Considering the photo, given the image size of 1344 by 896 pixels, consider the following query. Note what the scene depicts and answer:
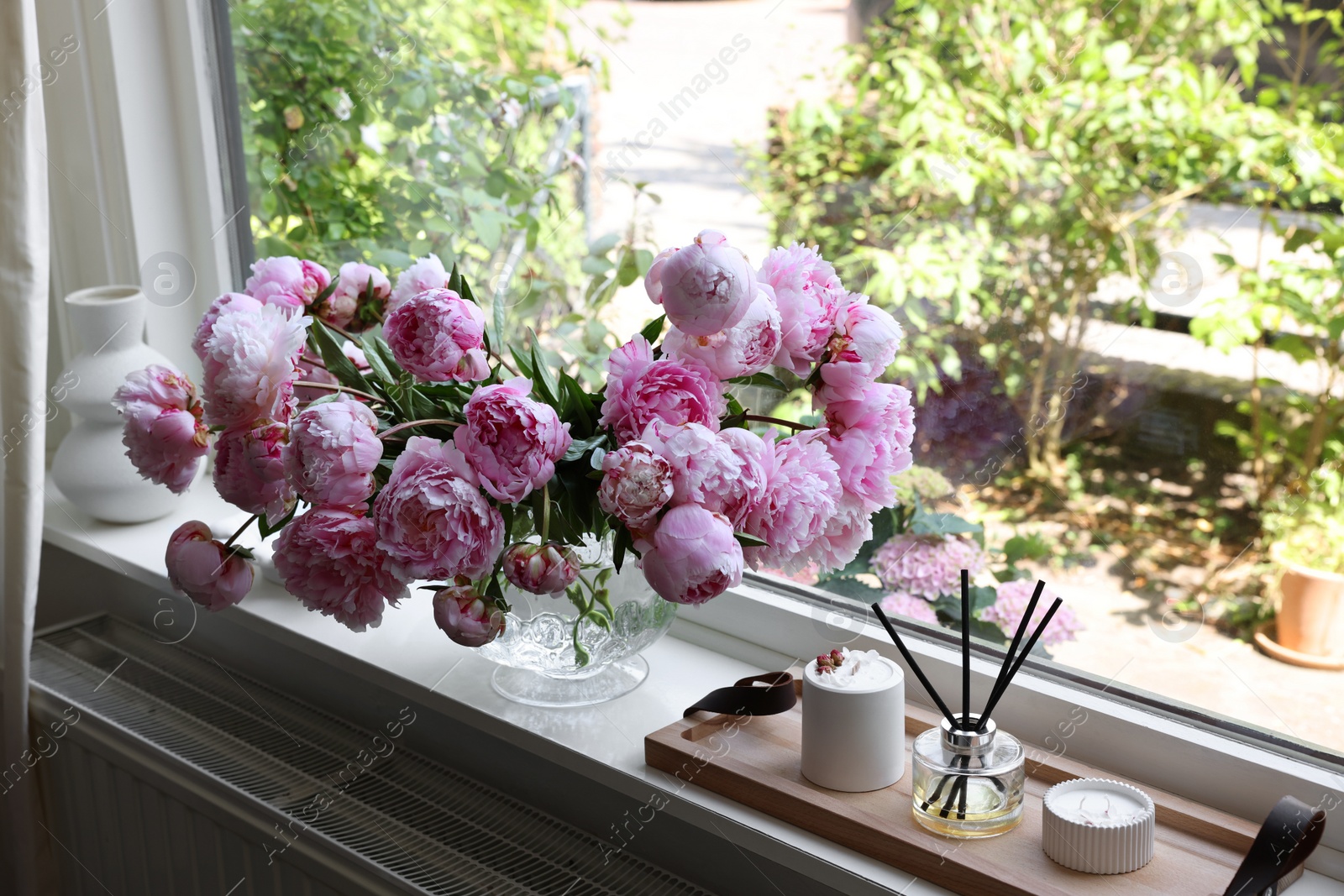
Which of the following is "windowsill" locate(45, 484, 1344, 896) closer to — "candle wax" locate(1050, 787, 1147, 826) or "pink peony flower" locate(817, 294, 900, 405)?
"candle wax" locate(1050, 787, 1147, 826)

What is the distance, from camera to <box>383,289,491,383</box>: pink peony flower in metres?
0.67

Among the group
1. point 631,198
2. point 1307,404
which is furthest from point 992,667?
point 631,198

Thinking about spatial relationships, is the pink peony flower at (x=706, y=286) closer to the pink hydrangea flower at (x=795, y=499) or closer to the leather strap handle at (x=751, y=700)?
the pink hydrangea flower at (x=795, y=499)

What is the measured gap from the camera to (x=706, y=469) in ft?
1.98

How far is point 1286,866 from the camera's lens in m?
0.70

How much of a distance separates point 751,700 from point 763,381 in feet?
1.06

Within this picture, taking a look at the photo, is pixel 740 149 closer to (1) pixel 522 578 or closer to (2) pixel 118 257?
(1) pixel 522 578

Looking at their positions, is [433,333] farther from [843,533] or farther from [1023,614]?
[1023,614]

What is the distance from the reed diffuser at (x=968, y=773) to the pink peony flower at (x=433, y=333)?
34 centimetres

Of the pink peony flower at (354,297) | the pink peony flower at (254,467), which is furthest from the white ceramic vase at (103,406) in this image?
the pink peony flower at (254,467)

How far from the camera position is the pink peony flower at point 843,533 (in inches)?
26.5

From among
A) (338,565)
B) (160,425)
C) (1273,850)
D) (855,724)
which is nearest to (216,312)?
(160,425)

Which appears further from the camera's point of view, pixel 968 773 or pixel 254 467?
pixel 968 773

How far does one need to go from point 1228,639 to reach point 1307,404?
0.61 feet
